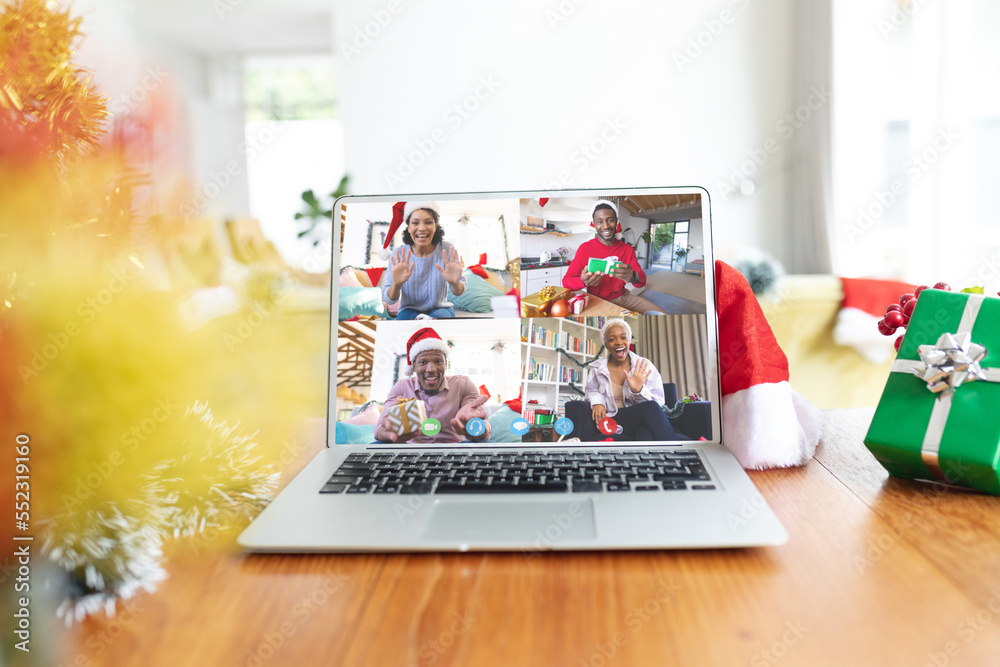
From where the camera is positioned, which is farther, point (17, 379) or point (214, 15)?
point (214, 15)

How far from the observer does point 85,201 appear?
1.31 feet

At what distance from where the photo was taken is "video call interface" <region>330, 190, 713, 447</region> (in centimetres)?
67

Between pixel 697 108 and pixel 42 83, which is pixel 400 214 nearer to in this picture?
pixel 42 83

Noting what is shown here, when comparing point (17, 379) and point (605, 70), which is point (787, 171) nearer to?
point (605, 70)

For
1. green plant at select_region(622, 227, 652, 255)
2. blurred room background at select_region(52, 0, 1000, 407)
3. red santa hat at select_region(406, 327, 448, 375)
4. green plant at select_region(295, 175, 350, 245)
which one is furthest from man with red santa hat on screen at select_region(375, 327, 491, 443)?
green plant at select_region(295, 175, 350, 245)

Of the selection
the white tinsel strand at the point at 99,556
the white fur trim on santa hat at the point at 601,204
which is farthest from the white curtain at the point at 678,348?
the white tinsel strand at the point at 99,556

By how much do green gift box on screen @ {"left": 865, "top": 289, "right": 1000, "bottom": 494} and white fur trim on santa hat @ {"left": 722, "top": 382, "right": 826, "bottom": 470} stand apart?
76 millimetres

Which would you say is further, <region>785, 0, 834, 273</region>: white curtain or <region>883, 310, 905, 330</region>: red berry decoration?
<region>785, 0, 834, 273</region>: white curtain

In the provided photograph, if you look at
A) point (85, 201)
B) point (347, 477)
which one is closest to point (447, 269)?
point (347, 477)

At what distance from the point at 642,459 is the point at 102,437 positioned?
1.45 ft

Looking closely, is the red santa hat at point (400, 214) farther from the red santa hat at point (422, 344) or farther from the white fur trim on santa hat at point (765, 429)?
the white fur trim on santa hat at point (765, 429)

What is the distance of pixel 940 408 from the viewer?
58 cm

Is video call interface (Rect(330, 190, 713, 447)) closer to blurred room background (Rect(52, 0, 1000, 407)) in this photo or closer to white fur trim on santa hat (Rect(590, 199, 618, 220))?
A: white fur trim on santa hat (Rect(590, 199, 618, 220))

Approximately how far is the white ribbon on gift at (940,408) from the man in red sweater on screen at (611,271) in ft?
0.85
